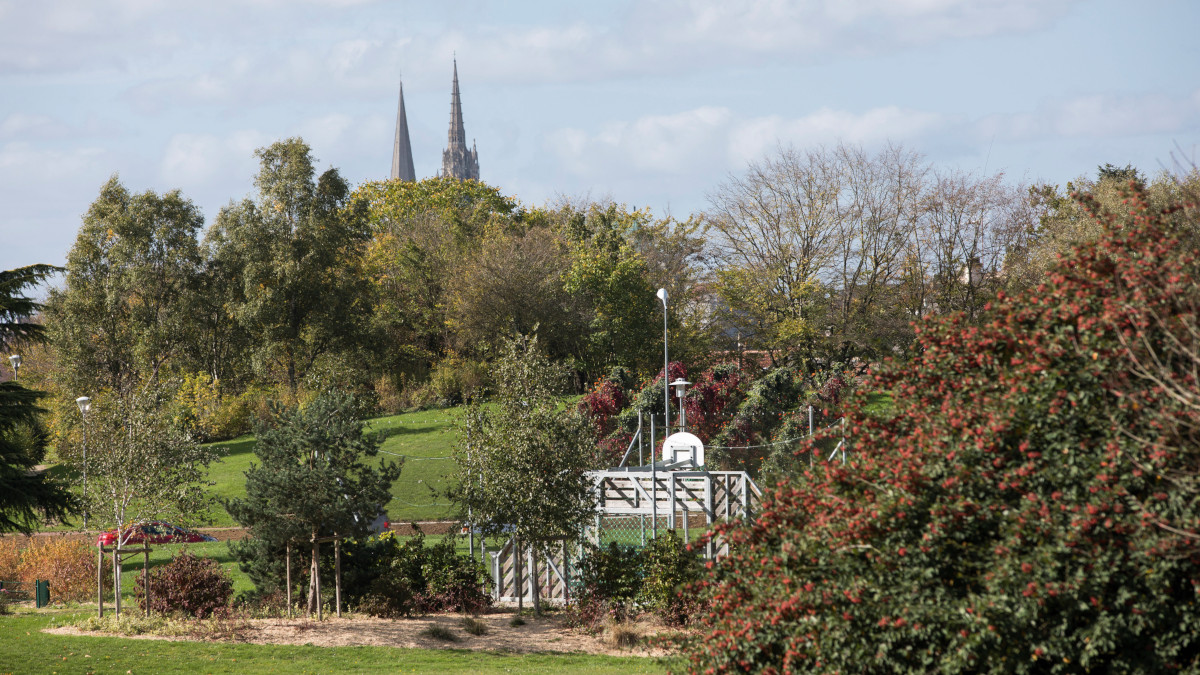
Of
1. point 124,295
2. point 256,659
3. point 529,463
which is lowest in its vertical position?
point 256,659

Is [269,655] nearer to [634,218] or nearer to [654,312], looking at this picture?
[654,312]

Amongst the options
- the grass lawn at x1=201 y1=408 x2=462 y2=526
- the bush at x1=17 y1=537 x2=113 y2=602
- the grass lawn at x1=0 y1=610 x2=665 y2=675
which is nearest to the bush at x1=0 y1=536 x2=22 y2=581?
the bush at x1=17 y1=537 x2=113 y2=602

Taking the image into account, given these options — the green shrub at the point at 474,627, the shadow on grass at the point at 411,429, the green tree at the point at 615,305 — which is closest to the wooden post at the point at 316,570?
the green shrub at the point at 474,627

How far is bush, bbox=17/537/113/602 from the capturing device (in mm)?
22484

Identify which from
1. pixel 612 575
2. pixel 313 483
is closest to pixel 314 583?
pixel 313 483

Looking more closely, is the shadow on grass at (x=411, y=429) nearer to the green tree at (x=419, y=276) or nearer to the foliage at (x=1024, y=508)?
the green tree at (x=419, y=276)

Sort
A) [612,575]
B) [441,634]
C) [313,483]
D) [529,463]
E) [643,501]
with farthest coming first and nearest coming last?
1. [643,501]
2. [612,575]
3. [529,463]
4. [313,483]
5. [441,634]

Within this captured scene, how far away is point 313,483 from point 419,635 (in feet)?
10.2

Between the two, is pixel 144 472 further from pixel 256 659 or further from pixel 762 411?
pixel 762 411

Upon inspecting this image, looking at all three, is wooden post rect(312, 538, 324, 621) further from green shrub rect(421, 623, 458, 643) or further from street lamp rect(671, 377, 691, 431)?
street lamp rect(671, 377, 691, 431)

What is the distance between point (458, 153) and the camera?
18588 centimetres

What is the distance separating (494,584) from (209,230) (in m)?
31.8

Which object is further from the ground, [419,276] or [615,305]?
[419,276]

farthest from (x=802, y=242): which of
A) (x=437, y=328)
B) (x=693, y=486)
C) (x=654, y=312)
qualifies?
(x=693, y=486)
